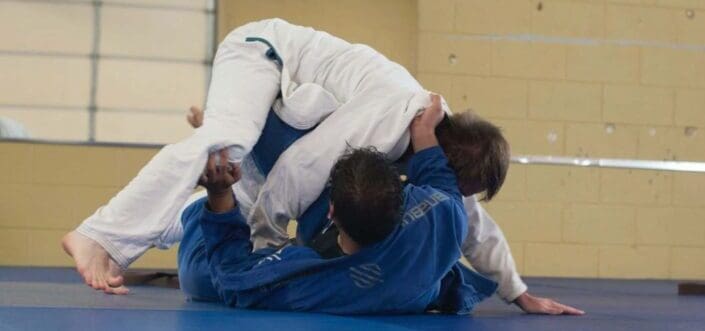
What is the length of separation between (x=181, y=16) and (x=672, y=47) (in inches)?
114

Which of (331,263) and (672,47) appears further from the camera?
(672,47)

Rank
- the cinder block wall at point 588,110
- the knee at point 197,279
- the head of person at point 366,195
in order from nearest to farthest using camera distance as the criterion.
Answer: the head of person at point 366,195 < the knee at point 197,279 < the cinder block wall at point 588,110

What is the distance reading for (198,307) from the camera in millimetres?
2590

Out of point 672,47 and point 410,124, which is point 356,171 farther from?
point 672,47

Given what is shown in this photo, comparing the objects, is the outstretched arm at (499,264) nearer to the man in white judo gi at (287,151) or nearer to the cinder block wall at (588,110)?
the man in white judo gi at (287,151)

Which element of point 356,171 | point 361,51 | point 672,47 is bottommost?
point 356,171

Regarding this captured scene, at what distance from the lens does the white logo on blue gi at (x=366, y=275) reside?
2.41 m

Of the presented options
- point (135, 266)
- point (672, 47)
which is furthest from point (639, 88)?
point (135, 266)

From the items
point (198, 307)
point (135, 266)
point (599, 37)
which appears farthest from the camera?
point (599, 37)

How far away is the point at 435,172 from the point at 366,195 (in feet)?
0.94

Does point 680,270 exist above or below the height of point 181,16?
below

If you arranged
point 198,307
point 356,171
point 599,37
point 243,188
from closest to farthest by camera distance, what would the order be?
1. point 356,171
2. point 198,307
3. point 243,188
4. point 599,37

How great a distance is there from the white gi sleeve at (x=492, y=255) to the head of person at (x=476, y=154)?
0.27 meters

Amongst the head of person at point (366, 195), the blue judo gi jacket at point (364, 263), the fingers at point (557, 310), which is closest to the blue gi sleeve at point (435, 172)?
the blue judo gi jacket at point (364, 263)
